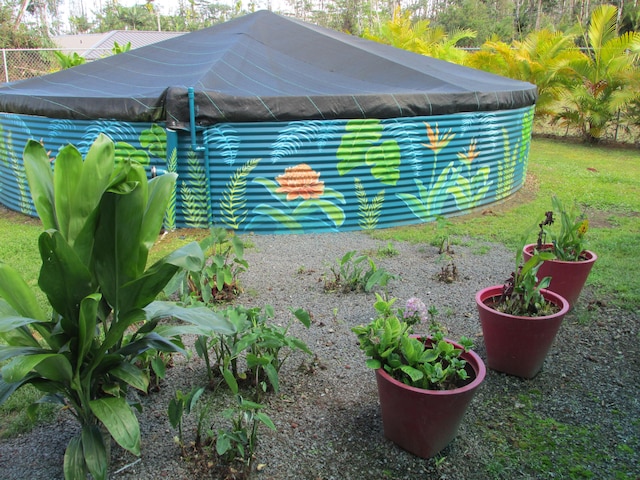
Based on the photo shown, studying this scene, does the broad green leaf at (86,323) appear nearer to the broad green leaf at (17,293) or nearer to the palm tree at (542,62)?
the broad green leaf at (17,293)

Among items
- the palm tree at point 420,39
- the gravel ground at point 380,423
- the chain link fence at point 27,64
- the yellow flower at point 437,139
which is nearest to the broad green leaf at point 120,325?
the gravel ground at point 380,423

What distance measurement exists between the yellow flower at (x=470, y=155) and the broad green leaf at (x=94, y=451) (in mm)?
5517

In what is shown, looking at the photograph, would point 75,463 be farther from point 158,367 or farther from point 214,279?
point 214,279

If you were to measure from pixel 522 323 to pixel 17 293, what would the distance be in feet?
8.45

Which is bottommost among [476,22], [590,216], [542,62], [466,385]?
[590,216]

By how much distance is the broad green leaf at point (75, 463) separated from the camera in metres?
2.23

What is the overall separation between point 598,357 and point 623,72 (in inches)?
429

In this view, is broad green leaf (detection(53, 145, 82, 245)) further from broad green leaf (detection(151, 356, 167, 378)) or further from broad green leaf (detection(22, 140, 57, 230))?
broad green leaf (detection(151, 356, 167, 378))

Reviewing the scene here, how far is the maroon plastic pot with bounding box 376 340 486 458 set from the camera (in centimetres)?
247

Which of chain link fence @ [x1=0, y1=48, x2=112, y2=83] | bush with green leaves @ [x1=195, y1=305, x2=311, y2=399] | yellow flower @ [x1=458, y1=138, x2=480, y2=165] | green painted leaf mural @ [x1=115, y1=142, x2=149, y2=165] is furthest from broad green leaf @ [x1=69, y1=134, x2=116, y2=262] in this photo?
chain link fence @ [x1=0, y1=48, x2=112, y2=83]

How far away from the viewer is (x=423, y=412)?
2.50 meters

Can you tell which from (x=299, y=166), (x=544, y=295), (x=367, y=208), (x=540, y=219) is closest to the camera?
(x=544, y=295)

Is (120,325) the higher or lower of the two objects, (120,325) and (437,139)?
the lower

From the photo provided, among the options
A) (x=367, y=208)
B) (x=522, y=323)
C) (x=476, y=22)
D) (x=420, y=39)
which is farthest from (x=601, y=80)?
(x=476, y=22)
